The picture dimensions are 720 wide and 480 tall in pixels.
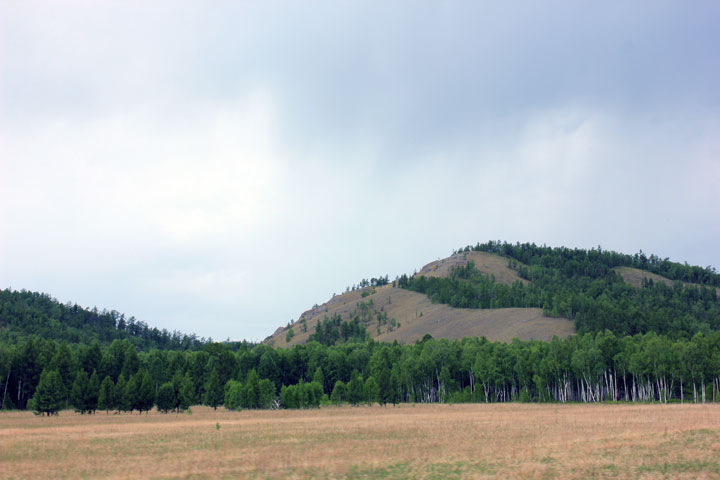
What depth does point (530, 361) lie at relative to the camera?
105 metres

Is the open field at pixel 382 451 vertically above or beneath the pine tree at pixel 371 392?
above

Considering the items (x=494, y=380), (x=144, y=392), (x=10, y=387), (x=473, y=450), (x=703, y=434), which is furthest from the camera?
(x=494, y=380)

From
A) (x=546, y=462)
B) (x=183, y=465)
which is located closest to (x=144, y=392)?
(x=183, y=465)

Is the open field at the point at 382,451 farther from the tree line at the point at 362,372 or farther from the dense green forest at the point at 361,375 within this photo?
the dense green forest at the point at 361,375

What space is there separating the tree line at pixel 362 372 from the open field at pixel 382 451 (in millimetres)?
32542

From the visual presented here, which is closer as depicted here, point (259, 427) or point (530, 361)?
point (259, 427)

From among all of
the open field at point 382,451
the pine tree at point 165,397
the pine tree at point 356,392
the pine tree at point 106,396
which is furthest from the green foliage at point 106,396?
the pine tree at point 356,392

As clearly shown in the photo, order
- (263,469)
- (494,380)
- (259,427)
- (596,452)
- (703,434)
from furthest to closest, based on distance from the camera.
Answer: (494,380)
(259,427)
(703,434)
(596,452)
(263,469)

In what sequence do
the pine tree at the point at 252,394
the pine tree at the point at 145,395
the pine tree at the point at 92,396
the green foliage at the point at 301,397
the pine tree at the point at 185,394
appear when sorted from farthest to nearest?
the green foliage at the point at 301,397
the pine tree at the point at 252,394
the pine tree at the point at 185,394
the pine tree at the point at 145,395
the pine tree at the point at 92,396

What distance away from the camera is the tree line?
81.7 m

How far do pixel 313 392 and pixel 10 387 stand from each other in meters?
55.0

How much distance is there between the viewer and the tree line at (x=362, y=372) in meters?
81.7

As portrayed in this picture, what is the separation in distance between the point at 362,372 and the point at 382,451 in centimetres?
9321

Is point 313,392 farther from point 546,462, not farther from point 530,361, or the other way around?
point 546,462
